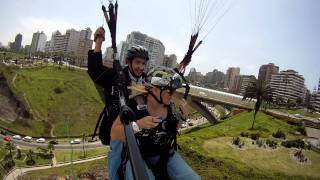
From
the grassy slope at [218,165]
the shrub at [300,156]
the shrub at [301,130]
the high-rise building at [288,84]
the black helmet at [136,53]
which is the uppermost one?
the high-rise building at [288,84]

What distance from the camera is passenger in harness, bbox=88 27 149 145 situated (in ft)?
16.8

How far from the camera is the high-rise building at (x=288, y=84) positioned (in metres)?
176

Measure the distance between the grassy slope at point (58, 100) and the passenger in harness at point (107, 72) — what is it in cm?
8416

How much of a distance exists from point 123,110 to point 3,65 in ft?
387

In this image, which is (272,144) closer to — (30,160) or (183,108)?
(30,160)

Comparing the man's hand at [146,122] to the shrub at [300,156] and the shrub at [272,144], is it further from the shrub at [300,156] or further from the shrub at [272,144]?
the shrub at [272,144]

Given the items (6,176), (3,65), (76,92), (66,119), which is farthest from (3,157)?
(3,65)

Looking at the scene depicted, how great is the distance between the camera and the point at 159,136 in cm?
447

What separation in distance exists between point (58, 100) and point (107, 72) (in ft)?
326

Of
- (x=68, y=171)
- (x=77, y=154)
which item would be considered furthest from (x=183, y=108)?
(x=77, y=154)

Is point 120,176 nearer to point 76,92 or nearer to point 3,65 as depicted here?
point 76,92

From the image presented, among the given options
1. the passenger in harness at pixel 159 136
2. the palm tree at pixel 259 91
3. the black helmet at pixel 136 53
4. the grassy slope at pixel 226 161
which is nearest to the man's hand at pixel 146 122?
the passenger in harness at pixel 159 136

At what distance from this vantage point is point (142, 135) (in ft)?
14.5

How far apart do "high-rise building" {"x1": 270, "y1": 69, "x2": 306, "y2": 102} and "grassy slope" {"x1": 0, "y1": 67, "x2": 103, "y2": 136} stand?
10790 cm
